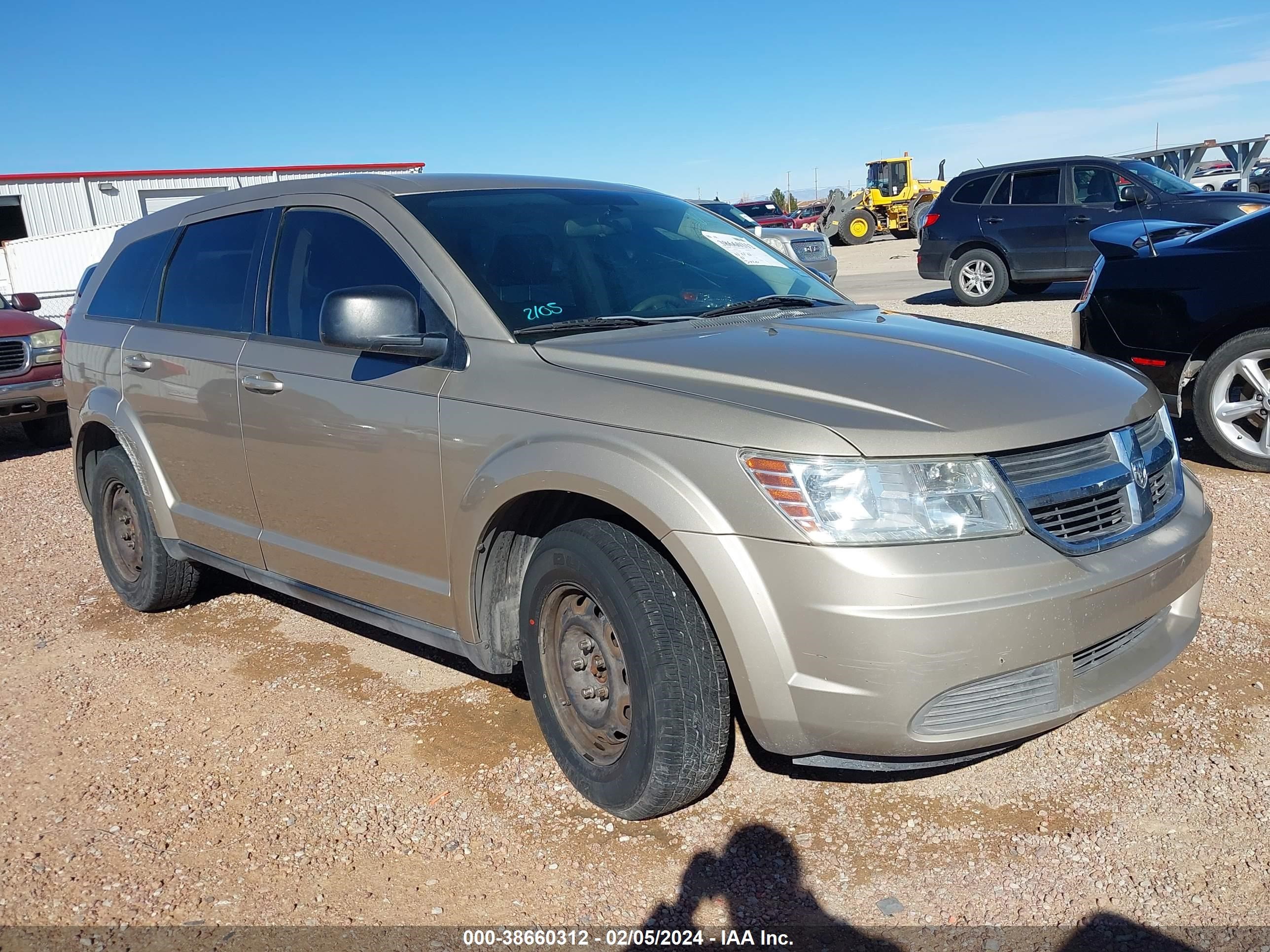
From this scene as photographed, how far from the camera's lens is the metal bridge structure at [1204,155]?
104 ft

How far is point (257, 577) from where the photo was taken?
4168mm

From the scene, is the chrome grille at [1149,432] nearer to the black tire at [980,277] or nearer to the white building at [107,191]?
the black tire at [980,277]

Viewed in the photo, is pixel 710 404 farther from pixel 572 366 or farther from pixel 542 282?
pixel 542 282

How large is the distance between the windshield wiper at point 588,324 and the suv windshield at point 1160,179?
39.6 feet

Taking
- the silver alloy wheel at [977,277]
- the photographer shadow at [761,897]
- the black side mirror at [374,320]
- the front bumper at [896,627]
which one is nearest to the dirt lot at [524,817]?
the photographer shadow at [761,897]

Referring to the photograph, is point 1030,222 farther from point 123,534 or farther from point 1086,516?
point 1086,516

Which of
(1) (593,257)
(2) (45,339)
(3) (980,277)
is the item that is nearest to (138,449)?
(1) (593,257)

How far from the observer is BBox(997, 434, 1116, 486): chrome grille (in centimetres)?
256

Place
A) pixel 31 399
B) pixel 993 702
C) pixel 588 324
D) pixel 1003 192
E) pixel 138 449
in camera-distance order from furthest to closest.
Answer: pixel 1003 192
pixel 31 399
pixel 138 449
pixel 588 324
pixel 993 702

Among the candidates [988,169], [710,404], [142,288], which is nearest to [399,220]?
[710,404]

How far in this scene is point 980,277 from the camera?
1488cm

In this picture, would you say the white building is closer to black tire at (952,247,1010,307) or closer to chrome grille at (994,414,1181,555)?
black tire at (952,247,1010,307)

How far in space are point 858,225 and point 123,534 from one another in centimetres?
3376

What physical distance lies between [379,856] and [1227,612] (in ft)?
10.8
